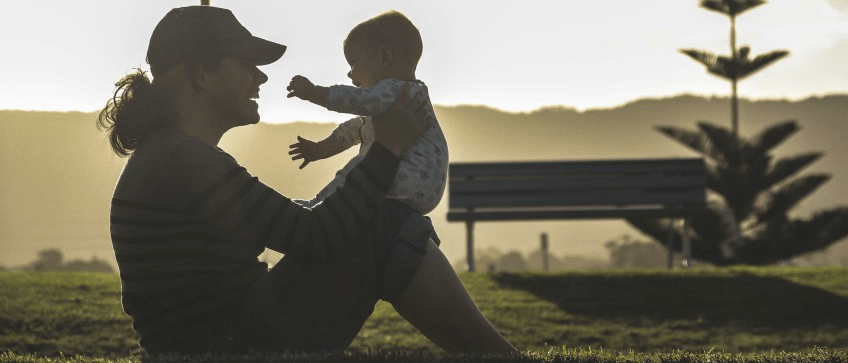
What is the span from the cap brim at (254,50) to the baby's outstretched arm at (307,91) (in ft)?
0.67

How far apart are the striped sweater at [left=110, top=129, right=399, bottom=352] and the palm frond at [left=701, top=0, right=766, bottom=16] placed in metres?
21.6

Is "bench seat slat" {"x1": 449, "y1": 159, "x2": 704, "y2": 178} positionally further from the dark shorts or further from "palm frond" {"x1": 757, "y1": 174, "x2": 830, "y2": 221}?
"palm frond" {"x1": 757, "y1": 174, "x2": 830, "y2": 221}

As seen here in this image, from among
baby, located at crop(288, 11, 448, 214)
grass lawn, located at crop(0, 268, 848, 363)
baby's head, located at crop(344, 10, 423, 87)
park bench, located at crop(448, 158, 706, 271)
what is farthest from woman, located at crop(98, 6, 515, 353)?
park bench, located at crop(448, 158, 706, 271)

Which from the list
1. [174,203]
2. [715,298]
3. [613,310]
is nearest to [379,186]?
[174,203]

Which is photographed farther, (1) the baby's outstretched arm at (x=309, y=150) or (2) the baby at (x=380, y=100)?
(1) the baby's outstretched arm at (x=309, y=150)

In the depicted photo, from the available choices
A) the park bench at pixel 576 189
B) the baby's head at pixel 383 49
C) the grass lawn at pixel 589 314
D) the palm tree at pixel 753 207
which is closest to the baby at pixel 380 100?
the baby's head at pixel 383 49

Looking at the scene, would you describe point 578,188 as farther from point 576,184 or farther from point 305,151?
point 305,151

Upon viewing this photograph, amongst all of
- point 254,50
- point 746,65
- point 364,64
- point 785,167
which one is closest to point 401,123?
point 254,50

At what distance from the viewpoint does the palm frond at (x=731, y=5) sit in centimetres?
2365

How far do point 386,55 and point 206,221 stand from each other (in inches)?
42.5

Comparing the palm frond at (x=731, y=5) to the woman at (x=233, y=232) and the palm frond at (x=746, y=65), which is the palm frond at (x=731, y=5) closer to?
the palm frond at (x=746, y=65)

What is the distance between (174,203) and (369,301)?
2.07ft

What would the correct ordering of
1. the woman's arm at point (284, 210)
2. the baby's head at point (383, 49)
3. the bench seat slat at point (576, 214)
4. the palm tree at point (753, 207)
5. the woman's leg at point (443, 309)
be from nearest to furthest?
the woman's arm at point (284, 210) < the woman's leg at point (443, 309) < the baby's head at point (383, 49) < the bench seat slat at point (576, 214) < the palm tree at point (753, 207)

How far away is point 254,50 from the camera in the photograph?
133 inches
